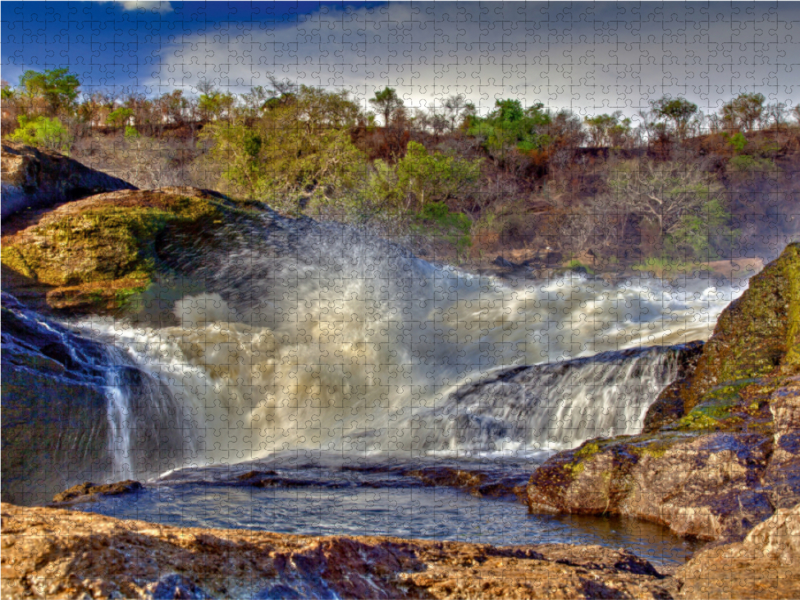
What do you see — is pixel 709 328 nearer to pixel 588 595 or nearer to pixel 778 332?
pixel 778 332

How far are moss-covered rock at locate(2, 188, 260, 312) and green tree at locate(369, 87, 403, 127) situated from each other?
25429mm

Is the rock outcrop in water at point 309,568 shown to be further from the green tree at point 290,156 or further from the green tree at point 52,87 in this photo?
the green tree at point 52,87

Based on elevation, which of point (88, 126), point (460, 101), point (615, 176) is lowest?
point (615, 176)

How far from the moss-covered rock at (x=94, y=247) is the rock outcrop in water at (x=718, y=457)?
8.02 meters

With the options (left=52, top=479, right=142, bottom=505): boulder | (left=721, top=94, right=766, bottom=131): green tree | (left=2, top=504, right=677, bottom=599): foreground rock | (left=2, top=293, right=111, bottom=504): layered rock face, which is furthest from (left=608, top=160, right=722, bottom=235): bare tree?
(left=2, top=504, right=677, bottom=599): foreground rock

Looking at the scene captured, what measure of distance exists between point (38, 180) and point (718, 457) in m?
11.5

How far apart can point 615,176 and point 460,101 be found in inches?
436

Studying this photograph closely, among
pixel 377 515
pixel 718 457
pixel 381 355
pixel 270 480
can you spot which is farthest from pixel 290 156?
pixel 718 457

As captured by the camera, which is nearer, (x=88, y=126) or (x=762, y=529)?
(x=762, y=529)

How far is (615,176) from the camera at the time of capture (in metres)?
31.2

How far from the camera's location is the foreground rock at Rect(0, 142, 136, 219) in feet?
37.1

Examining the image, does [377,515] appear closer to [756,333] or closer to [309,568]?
[309,568]

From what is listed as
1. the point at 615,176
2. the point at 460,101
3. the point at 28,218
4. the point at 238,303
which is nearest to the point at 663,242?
the point at 615,176

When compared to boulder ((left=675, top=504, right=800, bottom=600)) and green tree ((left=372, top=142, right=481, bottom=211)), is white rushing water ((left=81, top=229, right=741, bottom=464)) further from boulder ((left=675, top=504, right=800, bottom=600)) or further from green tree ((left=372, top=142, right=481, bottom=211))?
green tree ((left=372, top=142, right=481, bottom=211))
